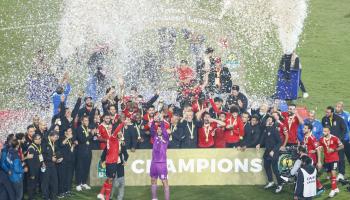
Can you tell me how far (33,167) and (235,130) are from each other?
5046 millimetres

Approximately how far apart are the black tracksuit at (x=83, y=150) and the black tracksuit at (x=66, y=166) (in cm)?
17

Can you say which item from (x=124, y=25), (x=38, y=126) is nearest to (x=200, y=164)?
(x=38, y=126)

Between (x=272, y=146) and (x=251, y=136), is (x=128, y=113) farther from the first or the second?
(x=272, y=146)

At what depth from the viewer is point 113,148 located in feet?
59.1

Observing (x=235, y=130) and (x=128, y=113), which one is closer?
(x=235, y=130)

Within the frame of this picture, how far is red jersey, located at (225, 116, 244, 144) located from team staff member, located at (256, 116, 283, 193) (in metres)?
0.61

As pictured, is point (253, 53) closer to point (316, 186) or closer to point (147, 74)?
point (147, 74)

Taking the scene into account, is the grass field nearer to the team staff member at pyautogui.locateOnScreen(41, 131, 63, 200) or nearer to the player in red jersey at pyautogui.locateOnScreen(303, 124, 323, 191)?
the team staff member at pyautogui.locateOnScreen(41, 131, 63, 200)

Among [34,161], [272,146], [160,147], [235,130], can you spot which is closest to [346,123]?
[272,146]

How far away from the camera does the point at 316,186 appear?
18.1m

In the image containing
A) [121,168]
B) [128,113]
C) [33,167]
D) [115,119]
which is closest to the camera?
[121,168]

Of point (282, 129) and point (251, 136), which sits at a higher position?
point (282, 129)

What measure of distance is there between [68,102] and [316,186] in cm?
1132

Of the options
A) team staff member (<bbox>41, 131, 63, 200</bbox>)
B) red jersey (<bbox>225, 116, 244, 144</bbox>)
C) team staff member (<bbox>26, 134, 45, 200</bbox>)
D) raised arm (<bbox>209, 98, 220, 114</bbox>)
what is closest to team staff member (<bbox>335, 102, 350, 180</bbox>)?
red jersey (<bbox>225, 116, 244, 144</bbox>)
